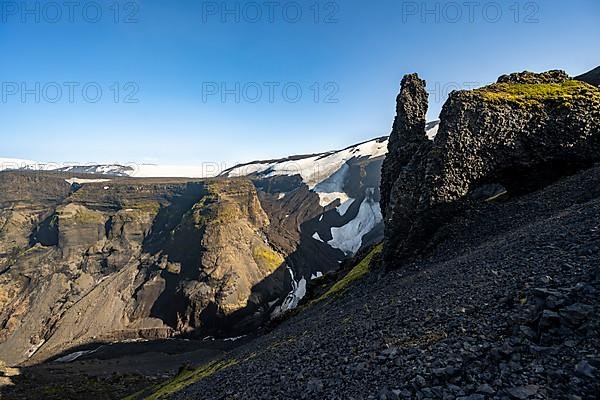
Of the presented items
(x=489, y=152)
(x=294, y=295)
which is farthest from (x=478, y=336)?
(x=294, y=295)

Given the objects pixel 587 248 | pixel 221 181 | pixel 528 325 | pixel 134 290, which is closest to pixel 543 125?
pixel 587 248

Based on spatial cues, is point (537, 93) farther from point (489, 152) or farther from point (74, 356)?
point (74, 356)

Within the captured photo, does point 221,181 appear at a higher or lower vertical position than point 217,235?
higher

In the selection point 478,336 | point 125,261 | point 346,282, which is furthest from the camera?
point 125,261

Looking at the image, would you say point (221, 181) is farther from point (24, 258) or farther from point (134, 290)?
point (24, 258)

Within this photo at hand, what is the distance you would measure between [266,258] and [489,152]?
10318 centimetres

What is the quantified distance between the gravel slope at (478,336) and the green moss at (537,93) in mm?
8019

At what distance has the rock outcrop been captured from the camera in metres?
22.4

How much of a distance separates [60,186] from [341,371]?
186 meters

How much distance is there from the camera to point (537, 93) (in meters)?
24.5

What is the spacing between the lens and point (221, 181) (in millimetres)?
141625

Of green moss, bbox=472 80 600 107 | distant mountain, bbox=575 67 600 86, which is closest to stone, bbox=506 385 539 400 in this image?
green moss, bbox=472 80 600 107

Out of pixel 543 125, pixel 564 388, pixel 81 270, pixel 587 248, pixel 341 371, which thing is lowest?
pixel 81 270

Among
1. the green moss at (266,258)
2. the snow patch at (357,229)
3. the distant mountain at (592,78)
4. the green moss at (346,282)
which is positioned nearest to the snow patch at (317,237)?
the snow patch at (357,229)
